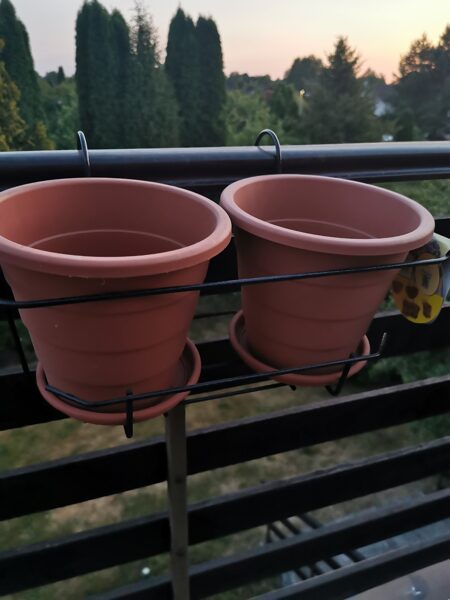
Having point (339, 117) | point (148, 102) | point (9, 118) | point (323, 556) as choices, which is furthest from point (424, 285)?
point (339, 117)

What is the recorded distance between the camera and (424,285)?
2.04 feet

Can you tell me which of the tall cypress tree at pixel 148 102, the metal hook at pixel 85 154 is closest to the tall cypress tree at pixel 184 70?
the tall cypress tree at pixel 148 102

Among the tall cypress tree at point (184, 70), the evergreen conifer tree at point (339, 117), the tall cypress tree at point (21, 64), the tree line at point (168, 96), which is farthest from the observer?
the evergreen conifer tree at point (339, 117)

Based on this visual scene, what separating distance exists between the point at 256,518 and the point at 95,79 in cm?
1719

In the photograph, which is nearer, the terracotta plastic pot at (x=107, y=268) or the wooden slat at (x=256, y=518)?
the terracotta plastic pot at (x=107, y=268)

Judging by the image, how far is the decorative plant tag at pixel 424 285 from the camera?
589 millimetres

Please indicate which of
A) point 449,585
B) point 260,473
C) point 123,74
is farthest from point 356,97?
point 449,585

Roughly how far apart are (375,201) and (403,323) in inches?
13.9

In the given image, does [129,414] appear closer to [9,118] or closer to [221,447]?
Result: [221,447]

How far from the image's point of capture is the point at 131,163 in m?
0.62

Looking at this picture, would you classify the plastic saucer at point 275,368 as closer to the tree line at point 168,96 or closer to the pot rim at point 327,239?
the pot rim at point 327,239

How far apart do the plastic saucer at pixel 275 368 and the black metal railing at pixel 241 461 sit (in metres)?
0.03

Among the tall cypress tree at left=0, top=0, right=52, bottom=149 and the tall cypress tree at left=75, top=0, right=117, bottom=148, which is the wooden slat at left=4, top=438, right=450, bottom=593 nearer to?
the tall cypress tree at left=0, top=0, right=52, bottom=149

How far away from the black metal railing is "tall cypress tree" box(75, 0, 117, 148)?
642 inches
